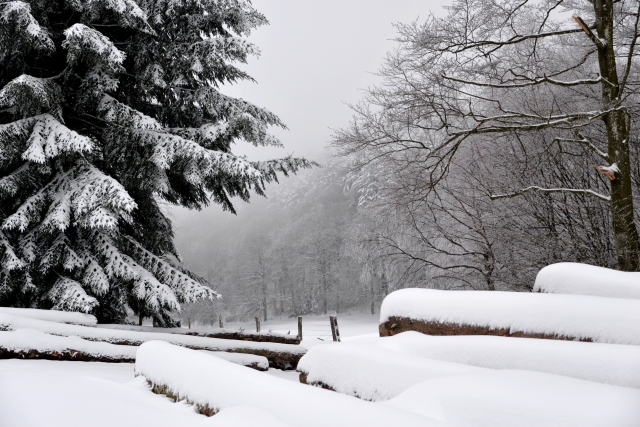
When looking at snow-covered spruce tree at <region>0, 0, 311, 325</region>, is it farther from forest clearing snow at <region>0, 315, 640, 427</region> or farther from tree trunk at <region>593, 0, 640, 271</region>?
tree trunk at <region>593, 0, 640, 271</region>

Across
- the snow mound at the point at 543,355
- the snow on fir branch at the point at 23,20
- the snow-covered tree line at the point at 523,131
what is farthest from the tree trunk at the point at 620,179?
the snow on fir branch at the point at 23,20

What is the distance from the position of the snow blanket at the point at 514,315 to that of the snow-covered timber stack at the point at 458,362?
31 centimetres

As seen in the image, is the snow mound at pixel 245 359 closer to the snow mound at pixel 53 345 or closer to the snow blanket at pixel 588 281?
the snow mound at pixel 53 345

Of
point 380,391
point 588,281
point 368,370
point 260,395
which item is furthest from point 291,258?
point 260,395

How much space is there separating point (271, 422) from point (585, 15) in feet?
41.9

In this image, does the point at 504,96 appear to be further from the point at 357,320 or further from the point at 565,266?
the point at 357,320

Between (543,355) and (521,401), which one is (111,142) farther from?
(521,401)

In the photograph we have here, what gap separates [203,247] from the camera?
224 feet

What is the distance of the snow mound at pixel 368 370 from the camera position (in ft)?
6.95

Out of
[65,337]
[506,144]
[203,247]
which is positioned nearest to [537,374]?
[65,337]

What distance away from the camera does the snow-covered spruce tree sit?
21.0 feet

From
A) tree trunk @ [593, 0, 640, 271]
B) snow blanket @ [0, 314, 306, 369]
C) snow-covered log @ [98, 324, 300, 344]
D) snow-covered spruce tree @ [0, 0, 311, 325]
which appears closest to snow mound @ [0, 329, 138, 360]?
snow blanket @ [0, 314, 306, 369]

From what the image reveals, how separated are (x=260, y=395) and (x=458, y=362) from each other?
1.43m

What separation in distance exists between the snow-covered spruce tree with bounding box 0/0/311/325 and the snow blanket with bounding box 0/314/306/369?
4.64ft
